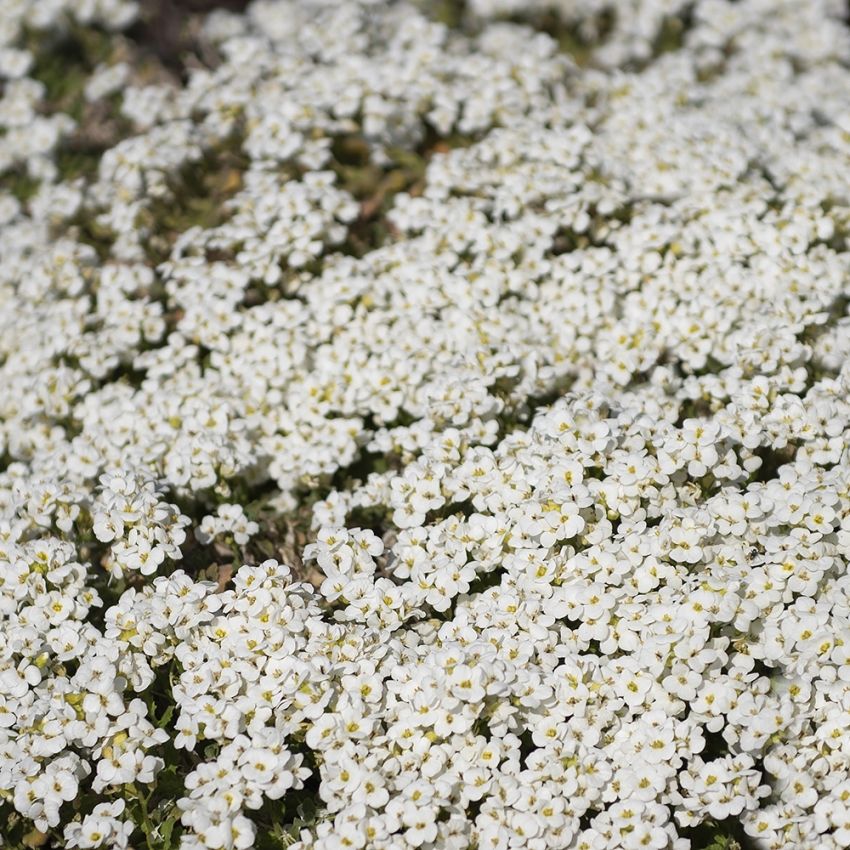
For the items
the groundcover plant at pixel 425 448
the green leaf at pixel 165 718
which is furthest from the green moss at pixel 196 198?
the green leaf at pixel 165 718

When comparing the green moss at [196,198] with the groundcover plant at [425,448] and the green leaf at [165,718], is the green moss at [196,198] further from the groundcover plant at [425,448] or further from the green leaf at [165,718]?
the green leaf at [165,718]

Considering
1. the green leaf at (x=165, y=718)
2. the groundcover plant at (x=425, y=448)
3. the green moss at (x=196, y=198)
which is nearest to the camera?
the groundcover plant at (x=425, y=448)

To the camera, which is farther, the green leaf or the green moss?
the green moss

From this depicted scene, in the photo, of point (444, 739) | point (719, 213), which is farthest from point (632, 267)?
point (444, 739)

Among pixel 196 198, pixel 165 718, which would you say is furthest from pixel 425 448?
pixel 196 198

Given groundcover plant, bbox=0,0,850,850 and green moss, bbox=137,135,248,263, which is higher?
green moss, bbox=137,135,248,263

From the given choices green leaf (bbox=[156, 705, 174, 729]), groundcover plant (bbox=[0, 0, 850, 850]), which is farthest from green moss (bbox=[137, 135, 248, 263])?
green leaf (bbox=[156, 705, 174, 729])

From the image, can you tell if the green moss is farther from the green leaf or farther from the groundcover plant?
the green leaf

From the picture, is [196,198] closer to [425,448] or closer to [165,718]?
[425,448]

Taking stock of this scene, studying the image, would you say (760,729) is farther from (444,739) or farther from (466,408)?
(466,408)
